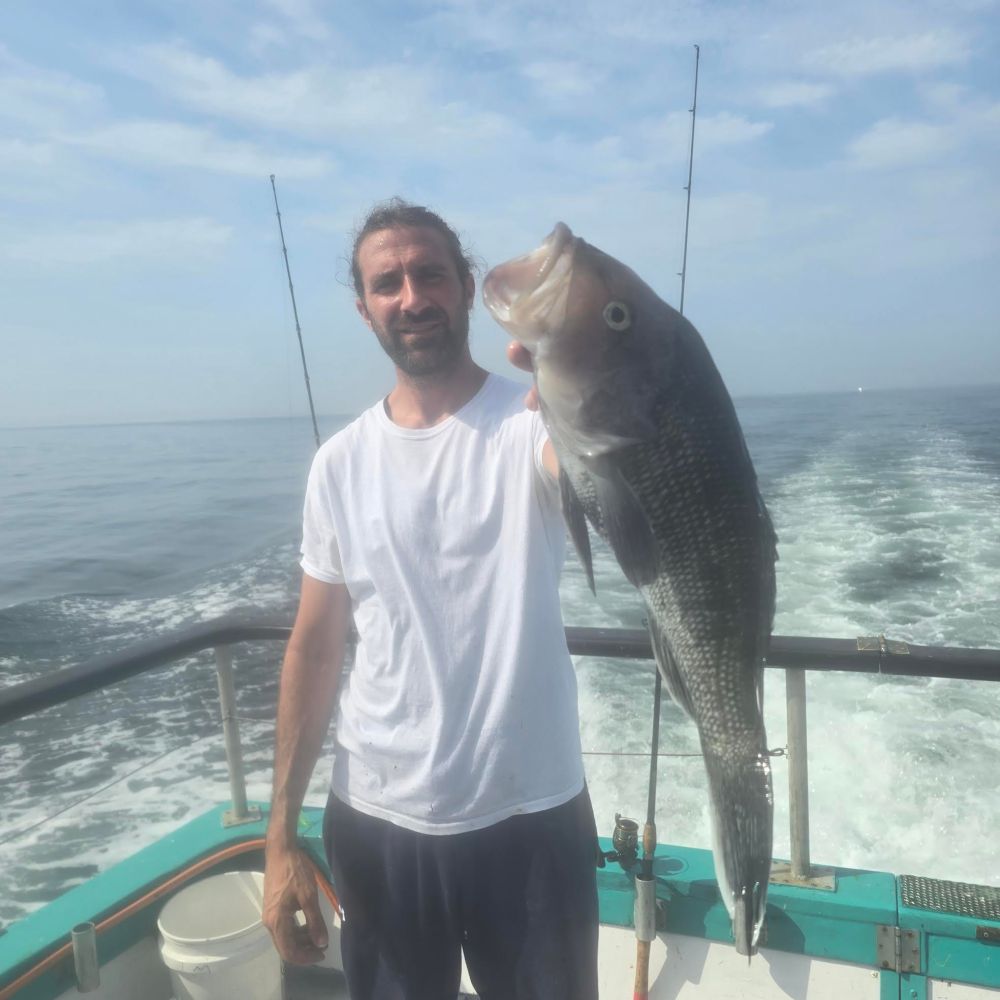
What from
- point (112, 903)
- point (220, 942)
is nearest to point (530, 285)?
point (220, 942)

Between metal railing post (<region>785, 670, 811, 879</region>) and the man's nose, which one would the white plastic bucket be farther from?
the man's nose

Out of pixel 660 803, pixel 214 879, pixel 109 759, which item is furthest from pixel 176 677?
pixel 214 879

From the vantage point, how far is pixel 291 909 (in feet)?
7.22

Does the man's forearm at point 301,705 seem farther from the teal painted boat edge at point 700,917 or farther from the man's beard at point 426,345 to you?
the teal painted boat edge at point 700,917

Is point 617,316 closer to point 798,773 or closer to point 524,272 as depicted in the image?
point 524,272

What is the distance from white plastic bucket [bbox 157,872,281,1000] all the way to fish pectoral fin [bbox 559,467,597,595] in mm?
2028

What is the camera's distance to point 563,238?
1.54m

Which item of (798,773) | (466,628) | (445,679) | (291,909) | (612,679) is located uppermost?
(466,628)

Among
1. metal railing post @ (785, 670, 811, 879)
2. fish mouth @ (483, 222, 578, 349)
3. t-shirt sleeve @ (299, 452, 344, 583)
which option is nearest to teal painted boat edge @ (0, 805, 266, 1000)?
t-shirt sleeve @ (299, 452, 344, 583)

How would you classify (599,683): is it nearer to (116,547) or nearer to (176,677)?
(176,677)

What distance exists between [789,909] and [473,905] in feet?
4.14

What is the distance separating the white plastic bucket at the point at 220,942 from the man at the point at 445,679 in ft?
2.42

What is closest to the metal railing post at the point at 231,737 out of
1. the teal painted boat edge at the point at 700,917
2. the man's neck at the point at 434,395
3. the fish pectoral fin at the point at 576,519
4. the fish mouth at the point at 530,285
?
the teal painted boat edge at the point at 700,917

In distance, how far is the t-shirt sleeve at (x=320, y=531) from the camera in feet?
6.94
